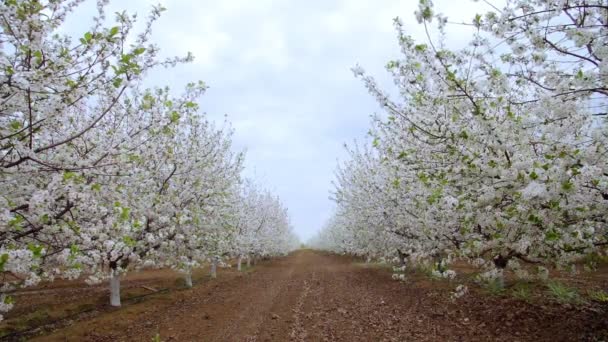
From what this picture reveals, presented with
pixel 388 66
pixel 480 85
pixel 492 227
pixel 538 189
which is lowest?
pixel 492 227

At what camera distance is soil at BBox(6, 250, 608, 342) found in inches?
361

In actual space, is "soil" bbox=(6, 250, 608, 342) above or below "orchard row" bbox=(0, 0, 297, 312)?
below

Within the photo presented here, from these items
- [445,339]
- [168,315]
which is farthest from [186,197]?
[445,339]

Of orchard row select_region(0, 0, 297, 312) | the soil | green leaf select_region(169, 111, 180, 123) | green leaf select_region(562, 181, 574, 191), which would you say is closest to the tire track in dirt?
the soil

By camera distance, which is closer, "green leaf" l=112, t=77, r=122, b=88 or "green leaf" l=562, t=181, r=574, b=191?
"green leaf" l=562, t=181, r=574, b=191

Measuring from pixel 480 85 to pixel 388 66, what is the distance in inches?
102

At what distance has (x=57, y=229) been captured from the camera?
18.2ft

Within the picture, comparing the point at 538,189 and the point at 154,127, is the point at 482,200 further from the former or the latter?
the point at 154,127

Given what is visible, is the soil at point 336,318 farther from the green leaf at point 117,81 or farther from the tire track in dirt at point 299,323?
the green leaf at point 117,81

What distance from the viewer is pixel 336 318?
12.1 meters

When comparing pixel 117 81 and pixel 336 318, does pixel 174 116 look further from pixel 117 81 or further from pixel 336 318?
pixel 336 318

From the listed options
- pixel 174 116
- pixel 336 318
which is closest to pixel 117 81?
pixel 174 116

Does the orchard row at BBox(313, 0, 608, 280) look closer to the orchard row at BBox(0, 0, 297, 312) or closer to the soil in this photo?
the soil

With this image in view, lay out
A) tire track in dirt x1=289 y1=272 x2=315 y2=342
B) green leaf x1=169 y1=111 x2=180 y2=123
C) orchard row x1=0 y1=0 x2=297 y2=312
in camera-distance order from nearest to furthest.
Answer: orchard row x1=0 y1=0 x2=297 y2=312 < green leaf x1=169 y1=111 x2=180 y2=123 < tire track in dirt x1=289 y1=272 x2=315 y2=342
